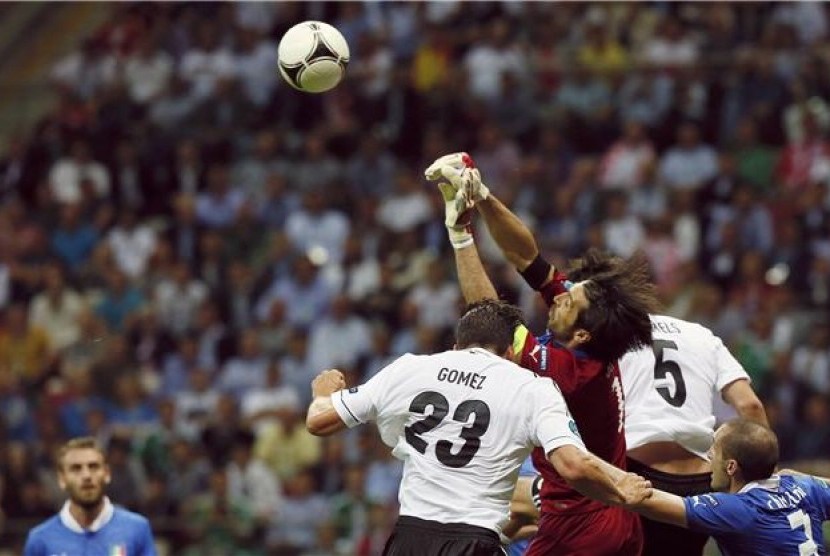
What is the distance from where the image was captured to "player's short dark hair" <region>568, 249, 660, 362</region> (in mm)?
7488

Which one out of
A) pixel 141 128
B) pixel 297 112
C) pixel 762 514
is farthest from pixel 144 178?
pixel 762 514

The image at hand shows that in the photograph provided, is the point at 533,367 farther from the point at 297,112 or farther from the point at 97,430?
the point at 297,112

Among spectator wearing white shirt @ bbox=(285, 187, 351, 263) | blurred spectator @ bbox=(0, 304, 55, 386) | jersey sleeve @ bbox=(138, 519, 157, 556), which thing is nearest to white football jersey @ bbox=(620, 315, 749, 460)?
jersey sleeve @ bbox=(138, 519, 157, 556)

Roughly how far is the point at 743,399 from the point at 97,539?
3675 millimetres

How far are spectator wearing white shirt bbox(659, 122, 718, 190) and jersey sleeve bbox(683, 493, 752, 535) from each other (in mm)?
10515

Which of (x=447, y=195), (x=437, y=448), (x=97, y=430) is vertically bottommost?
(x=97, y=430)

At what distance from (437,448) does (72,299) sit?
11819 millimetres

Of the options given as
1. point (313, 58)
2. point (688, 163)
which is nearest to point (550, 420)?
point (313, 58)

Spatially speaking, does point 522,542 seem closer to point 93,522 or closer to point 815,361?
point 93,522

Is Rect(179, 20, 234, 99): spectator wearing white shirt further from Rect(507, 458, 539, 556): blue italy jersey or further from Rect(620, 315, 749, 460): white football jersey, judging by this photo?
Rect(620, 315, 749, 460): white football jersey

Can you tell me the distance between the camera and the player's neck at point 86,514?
942 cm

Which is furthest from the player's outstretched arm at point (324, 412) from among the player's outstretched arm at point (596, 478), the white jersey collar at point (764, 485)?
the white jersey collar at point (764, 485)

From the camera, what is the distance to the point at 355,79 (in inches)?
770

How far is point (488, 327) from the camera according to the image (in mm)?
7352
